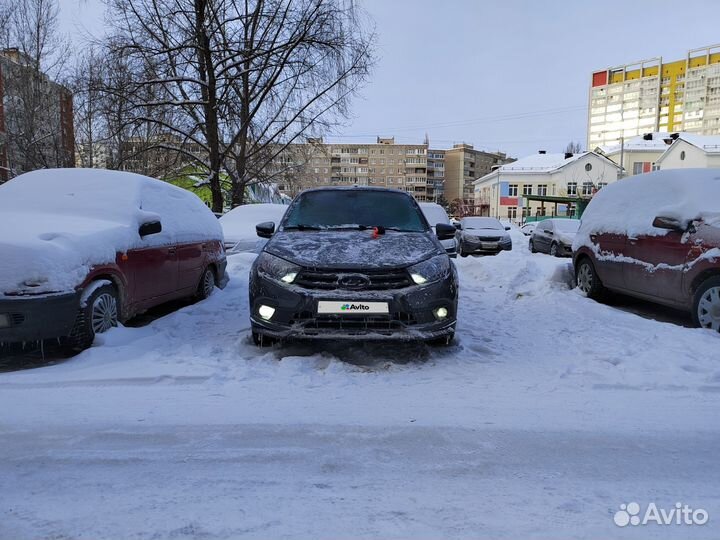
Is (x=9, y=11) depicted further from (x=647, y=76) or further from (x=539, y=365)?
(x=647, y=76)

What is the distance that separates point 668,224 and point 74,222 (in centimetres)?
626

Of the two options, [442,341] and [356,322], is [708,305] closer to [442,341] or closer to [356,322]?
[442,341]

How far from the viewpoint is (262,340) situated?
14.5 ft

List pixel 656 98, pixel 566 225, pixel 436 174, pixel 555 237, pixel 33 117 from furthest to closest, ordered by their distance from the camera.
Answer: pixel 436 174 < pixel 656 98 < pixel 33 117 < pixel 566 225 < pixel 555 237

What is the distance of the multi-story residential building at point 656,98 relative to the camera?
329 ft

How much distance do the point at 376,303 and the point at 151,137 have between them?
18.1 meters

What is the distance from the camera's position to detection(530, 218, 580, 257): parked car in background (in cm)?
1567

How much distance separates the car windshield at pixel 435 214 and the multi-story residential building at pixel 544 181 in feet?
184

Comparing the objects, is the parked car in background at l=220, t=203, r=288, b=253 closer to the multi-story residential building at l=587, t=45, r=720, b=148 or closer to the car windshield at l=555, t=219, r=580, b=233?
the car windshield at l=555, t=219, r=580, b=233

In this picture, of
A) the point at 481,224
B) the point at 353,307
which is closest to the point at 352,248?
the point at 353,307

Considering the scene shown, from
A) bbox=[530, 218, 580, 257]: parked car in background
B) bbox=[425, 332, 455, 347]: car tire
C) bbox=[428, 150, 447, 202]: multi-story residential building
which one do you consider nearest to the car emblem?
bbox=[425, 332, 455, 347]: car tire

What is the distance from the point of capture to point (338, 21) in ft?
A: 52.3

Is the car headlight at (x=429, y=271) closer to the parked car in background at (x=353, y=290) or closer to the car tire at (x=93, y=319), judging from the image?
the parked car in background at (x=353, y=290)

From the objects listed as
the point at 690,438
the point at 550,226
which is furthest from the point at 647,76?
the point at 690,438
